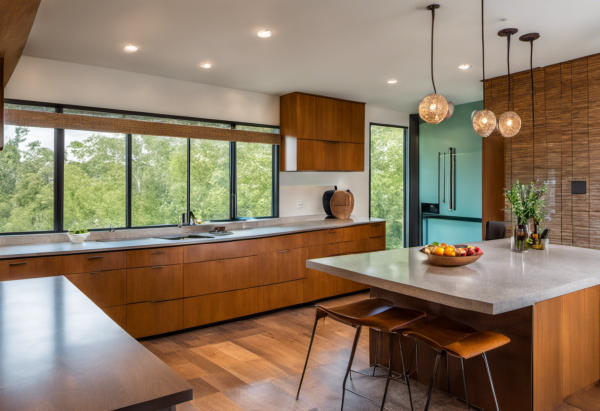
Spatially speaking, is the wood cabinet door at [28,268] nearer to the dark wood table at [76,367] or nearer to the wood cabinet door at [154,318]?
the wood cabinet door at [154,318]

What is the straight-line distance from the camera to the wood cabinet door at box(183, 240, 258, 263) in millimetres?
4027

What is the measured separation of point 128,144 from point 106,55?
90 cm

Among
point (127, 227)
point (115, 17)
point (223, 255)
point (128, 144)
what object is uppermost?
point (115, 17)

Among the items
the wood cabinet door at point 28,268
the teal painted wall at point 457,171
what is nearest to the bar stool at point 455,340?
the wood cabinet door at point 28,268

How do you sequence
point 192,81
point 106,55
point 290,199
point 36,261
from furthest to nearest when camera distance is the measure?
point 290,199 < point 192,81 < point 106,55 < point 36,261

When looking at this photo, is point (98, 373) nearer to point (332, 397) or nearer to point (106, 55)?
point (332, 397)

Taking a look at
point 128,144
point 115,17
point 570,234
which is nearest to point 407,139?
point 570,234

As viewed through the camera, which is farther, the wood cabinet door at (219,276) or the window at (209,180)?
the window at (209,180)

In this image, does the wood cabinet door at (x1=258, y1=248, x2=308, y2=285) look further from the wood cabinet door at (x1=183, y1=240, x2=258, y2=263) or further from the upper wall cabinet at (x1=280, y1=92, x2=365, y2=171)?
the upper wall cabinet at (x1=280, y1=92, x2=365, y2=171)

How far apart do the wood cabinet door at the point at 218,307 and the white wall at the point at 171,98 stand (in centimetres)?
148

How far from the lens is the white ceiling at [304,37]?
2.89 m

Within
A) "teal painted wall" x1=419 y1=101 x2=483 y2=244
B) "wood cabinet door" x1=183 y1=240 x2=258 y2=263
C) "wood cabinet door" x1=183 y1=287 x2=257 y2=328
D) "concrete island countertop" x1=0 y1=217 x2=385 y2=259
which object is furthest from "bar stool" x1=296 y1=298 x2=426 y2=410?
"teal painted wall" x1=419 y1=101 x2=483 y2=244

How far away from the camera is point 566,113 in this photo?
4.21 metres

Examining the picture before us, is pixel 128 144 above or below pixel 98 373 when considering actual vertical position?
above
